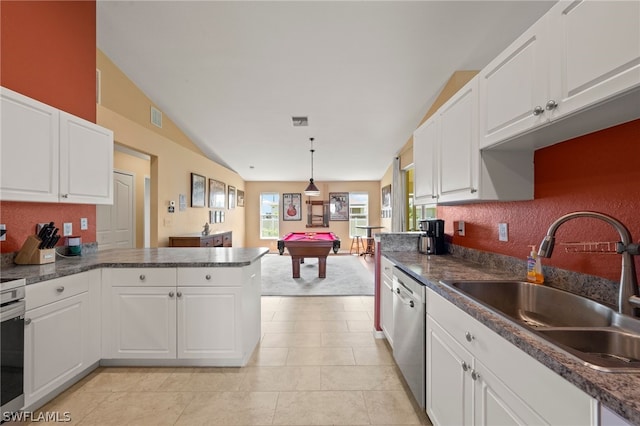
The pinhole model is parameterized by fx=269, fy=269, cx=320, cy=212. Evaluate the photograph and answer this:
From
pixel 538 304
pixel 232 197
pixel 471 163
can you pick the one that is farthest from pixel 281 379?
pixel 232 197

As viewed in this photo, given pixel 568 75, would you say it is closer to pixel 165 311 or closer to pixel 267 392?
pixel 267 392

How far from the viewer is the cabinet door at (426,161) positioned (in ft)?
7.44

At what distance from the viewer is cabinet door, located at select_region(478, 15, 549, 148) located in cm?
118

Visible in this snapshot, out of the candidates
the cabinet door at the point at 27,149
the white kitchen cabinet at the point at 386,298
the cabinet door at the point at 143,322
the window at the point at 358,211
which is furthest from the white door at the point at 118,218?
the window at the point at 358,211

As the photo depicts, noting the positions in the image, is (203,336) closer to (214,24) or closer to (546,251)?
(546,251)

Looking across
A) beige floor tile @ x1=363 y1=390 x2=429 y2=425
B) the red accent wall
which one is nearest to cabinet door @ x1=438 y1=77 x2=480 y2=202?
the red accent wall

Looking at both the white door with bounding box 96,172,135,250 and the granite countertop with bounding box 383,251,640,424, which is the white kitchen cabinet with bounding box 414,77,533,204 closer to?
the granite countertop with bounding box 383,251,640,424

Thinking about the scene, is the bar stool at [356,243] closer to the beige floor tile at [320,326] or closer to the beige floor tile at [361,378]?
the beige floor tile at [320,326]

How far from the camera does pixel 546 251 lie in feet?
4.00

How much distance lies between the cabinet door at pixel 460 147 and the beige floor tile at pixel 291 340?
1833 mm

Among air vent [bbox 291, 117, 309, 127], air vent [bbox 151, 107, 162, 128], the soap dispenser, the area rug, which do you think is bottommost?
the area rug

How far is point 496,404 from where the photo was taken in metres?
0.99

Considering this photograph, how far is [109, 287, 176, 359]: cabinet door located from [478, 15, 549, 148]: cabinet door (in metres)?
2.54

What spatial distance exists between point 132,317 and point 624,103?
10.4ft
